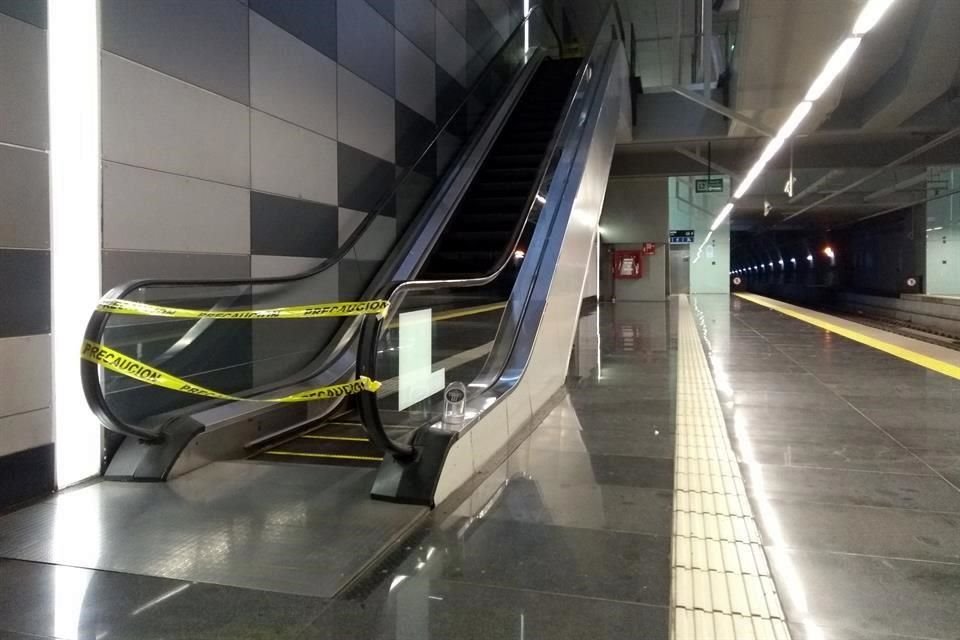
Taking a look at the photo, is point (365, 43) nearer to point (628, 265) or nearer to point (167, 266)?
point (167, 266)

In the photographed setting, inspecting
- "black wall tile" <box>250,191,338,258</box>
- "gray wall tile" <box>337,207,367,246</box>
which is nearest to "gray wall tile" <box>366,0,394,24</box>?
"gray wall tile" <box>337,207,367,246</box>

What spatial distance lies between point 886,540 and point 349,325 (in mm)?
3961

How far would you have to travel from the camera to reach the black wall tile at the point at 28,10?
2.99m

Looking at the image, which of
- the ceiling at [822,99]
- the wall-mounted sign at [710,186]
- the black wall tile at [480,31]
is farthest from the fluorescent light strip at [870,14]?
the wall-mounted sign at [710,186]

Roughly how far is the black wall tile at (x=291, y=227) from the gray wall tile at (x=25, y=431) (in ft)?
6.15

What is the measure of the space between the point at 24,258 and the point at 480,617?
2555 millimetres

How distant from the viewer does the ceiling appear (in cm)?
786

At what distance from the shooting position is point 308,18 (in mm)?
5586

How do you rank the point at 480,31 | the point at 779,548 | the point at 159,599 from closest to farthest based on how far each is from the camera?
the point at 159,599 < the point at 779,548 < the point at 480,31

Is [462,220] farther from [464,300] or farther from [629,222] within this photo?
[629,222]

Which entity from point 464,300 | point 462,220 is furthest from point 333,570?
point 462,220

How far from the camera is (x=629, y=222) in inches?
757

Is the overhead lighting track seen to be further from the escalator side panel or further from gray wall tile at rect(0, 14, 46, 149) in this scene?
gray wall tile at rect(0, 14, 46, 149)

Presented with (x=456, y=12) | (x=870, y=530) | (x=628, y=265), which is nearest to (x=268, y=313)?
(x=870, y=530)
